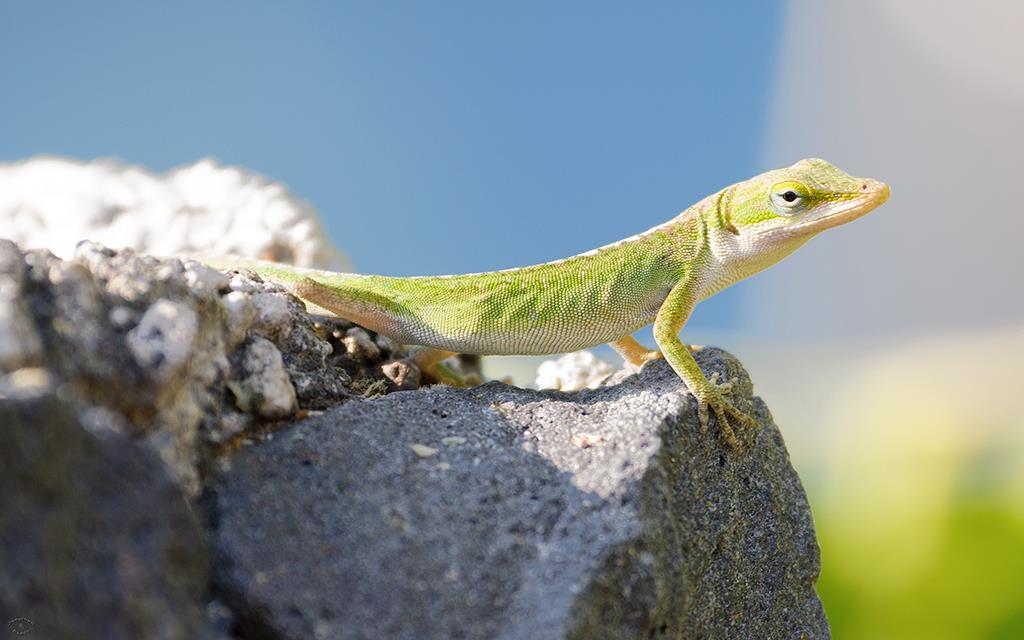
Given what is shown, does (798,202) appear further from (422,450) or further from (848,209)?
(422,450)

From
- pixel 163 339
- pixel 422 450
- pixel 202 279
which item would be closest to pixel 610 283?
pixel 422 450

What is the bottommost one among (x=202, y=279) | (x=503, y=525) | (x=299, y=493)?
(x=503, y=525)

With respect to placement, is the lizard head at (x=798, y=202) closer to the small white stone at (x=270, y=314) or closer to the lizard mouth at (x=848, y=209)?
the lizard mouth at (x=848, y=209)

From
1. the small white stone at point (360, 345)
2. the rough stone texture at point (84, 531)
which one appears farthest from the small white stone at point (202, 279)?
the small white stone at point (360, 345)

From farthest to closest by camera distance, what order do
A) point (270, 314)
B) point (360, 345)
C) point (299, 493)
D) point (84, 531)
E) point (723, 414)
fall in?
point (360, 345) → point (723, 414) → point (270, 314) → point (299, 493) → point (84, 531)

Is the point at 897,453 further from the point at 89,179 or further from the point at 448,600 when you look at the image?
the point at 89,179

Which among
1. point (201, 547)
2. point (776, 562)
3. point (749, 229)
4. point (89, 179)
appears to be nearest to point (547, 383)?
point (749, 229)

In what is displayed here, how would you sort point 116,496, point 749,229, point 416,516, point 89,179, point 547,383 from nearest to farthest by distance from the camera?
1. point 116,496
2. point 416,516
3. point 749,229
4. point 547,383
5. point 89,179
